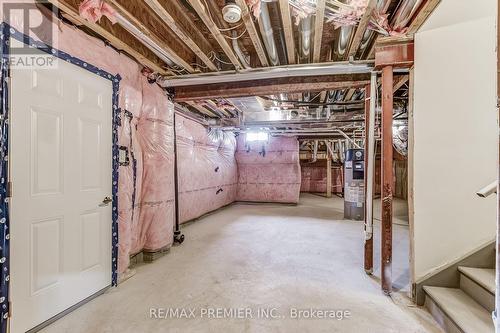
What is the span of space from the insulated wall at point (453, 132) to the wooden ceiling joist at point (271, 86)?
0.76 metres

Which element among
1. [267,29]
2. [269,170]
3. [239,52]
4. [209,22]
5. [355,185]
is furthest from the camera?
[269,170]

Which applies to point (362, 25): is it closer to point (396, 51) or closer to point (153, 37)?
point (396, 51)

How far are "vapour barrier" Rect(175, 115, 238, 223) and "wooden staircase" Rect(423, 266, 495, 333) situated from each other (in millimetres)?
3757

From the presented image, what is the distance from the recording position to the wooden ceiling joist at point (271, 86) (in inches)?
109

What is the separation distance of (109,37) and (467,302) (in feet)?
11.8

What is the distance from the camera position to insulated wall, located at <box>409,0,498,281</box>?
1.89 metres

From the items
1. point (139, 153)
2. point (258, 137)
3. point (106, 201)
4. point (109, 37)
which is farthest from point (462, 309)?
point (258, 137)

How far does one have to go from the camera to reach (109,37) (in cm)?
211

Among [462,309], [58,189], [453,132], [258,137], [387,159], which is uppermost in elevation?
[258,137]

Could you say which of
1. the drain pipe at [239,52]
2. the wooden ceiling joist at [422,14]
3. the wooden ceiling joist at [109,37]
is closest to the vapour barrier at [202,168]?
the wooden ceiling joist at [109,37]

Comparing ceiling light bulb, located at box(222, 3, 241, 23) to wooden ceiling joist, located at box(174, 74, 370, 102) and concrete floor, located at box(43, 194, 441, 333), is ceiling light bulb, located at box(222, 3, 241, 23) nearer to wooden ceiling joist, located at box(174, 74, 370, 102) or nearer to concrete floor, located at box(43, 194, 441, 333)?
wooden ceiling joist, located at box(174, 74, 370, 102)

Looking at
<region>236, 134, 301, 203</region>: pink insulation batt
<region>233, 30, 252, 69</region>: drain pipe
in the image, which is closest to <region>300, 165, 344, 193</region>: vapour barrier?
<region>236, 134, 301, 203</region>: pink insulation batt

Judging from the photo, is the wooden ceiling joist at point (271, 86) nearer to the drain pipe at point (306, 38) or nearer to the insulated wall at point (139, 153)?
the drain pipe at point (306, 38)

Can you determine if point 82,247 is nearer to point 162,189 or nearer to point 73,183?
point 73,183
